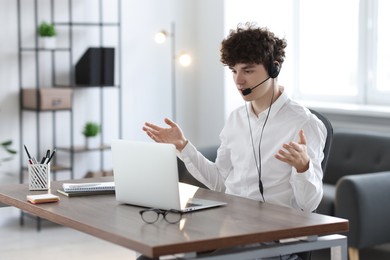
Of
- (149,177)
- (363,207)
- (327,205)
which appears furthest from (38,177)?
(327,205)

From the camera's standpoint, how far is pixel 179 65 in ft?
21.2

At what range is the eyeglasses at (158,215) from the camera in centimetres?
246

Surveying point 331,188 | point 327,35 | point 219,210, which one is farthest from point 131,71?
point 219,210

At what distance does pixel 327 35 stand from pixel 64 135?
212 cm

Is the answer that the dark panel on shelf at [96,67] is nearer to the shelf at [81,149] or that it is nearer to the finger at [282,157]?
the shelf at [81,149]

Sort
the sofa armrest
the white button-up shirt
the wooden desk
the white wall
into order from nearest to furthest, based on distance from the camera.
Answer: the wooden desk < the white button-up shirt < the sofa armrest < the white wall

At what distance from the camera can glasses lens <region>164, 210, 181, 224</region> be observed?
8.06 ft

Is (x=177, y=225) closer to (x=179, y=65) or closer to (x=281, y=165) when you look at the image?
(x=281, y=165)

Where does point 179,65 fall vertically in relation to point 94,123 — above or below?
above

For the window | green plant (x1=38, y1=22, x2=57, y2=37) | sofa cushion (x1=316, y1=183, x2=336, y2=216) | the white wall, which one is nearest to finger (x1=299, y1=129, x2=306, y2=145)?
sofa cushion (x1=316, y1=183, x2=336, y2=216)

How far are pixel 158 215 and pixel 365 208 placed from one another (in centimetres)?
180

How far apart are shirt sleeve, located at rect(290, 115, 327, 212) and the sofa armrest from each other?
114 centimetres

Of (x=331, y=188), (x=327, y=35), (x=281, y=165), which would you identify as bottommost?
(x=331, y=188)

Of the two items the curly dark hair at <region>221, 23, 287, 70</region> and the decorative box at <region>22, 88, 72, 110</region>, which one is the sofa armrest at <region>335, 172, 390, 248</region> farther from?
the decorative box at <region>22, 88, 72, 110</region>
